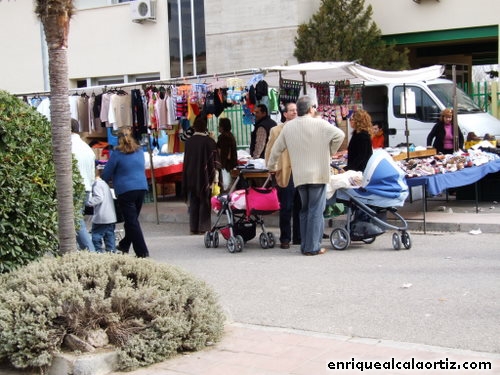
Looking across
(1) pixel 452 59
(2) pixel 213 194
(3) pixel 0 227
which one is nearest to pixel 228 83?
(2) pixel 213 194

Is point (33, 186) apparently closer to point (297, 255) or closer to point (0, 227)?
point (0, 227)

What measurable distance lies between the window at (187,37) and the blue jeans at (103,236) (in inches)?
479

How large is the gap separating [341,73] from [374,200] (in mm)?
4385

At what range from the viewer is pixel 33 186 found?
7.01 meters

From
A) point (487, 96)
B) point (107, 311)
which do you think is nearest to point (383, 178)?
point (107, 311)

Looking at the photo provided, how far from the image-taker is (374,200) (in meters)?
10.1

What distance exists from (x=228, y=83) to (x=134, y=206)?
137 inches

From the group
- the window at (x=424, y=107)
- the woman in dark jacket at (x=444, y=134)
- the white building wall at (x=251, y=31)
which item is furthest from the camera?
the white building wall at (x=251, y=31)

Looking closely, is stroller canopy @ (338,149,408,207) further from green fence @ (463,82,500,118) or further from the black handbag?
green fence @ (463,82,500,118)

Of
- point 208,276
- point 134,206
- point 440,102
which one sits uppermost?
point 440,102

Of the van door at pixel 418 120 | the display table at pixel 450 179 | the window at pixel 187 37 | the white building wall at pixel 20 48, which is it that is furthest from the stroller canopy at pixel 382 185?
the white building wall at pixel 20 48

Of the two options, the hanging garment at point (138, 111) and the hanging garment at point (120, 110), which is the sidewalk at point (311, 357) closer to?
the hanging garment at point (138, 111)

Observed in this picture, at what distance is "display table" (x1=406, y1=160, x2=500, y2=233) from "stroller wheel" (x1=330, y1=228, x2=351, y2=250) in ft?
5.56

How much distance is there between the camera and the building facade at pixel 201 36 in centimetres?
1966
